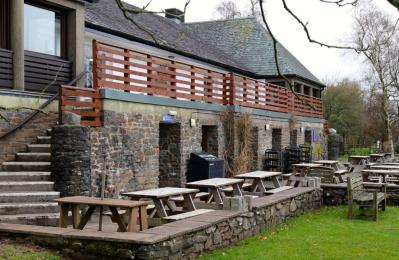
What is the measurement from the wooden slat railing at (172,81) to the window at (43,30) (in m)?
1.25

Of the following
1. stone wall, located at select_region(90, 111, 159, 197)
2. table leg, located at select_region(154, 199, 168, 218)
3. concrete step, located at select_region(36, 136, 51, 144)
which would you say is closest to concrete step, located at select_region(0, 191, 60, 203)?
stone wall, located at select_region(90, 111, 159, 197)

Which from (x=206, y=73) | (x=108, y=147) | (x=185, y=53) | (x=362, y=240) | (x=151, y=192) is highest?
(x=185, y=53)

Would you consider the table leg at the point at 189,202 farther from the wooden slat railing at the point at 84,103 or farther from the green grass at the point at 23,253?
the green grass at the point at 23,253

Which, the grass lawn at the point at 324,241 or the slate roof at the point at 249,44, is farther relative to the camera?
the slate roof at the point at 249,44

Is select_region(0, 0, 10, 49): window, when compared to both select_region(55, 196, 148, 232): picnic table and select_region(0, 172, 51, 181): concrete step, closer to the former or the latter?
select_region(0, 172, 51, 181): concrete step

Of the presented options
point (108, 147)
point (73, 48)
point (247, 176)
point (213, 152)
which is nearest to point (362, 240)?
point (247, 176)

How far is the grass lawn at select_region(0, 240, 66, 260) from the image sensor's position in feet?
21.6

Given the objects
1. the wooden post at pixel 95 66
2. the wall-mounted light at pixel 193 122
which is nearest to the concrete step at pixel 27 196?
the wooden post at pixel 95 66

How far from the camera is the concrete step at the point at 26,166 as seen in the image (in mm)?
9930

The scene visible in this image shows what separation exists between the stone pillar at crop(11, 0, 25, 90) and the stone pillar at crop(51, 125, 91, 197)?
2.44 m

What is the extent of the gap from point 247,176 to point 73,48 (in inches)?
215

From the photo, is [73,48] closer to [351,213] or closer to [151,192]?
[151,192]

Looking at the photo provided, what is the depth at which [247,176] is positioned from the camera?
11.7 metres

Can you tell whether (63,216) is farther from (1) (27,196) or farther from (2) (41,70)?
(2) (41,70)
